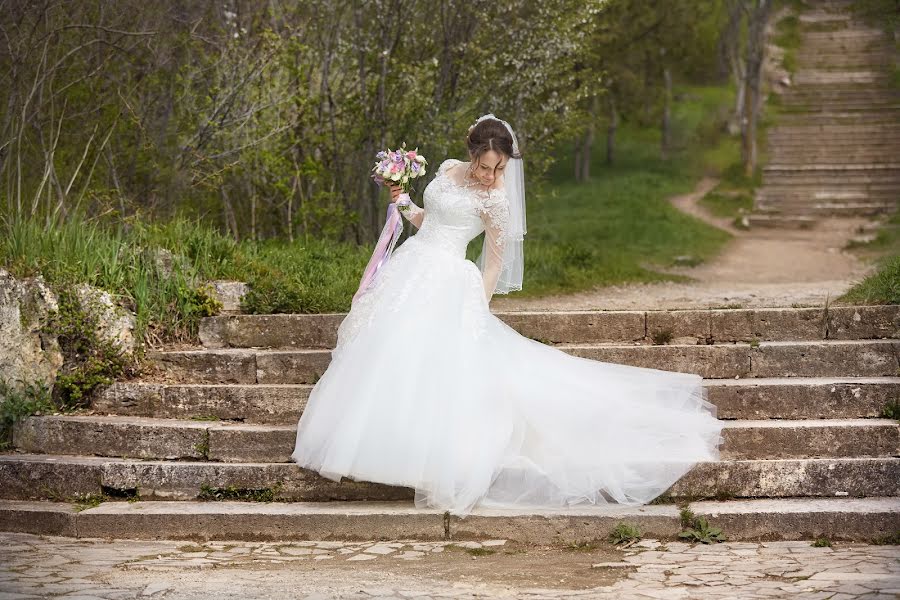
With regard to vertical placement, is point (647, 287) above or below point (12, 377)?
above

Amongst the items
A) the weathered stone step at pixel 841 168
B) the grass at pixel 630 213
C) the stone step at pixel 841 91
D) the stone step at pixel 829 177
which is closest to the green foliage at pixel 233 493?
the grass at pixel 630 213

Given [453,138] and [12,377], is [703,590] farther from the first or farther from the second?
[453,138]

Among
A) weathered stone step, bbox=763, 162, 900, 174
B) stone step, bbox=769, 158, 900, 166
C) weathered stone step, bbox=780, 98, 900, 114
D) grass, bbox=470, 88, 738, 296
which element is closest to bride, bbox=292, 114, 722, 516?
grass, bbox=470, 88, 738, 296

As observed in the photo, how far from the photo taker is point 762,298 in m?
10.0

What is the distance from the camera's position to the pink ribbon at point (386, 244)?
22.2 feet

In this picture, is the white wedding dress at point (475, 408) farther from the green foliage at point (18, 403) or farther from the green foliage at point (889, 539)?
the green foliage at point (18, 403)

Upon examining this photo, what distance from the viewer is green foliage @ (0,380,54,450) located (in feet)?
23.9

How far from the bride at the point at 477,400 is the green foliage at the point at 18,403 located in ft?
7.06

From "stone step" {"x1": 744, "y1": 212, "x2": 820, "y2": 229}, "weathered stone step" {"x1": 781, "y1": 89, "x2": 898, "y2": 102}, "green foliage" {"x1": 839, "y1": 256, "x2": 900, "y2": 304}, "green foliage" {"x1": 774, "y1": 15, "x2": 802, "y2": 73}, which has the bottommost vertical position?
"green foliage" {"x1": 839, "y1": 256, "x2": 900, "y2": 304}

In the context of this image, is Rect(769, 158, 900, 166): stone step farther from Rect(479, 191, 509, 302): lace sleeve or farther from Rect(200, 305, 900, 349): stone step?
Rect(479, 191, 509, 302): lace sleeve

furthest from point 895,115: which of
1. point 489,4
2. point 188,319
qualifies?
point 188,319

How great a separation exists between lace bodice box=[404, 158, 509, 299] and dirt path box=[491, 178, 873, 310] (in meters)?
2.67

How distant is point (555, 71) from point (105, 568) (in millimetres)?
10399

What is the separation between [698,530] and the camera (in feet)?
19.4
